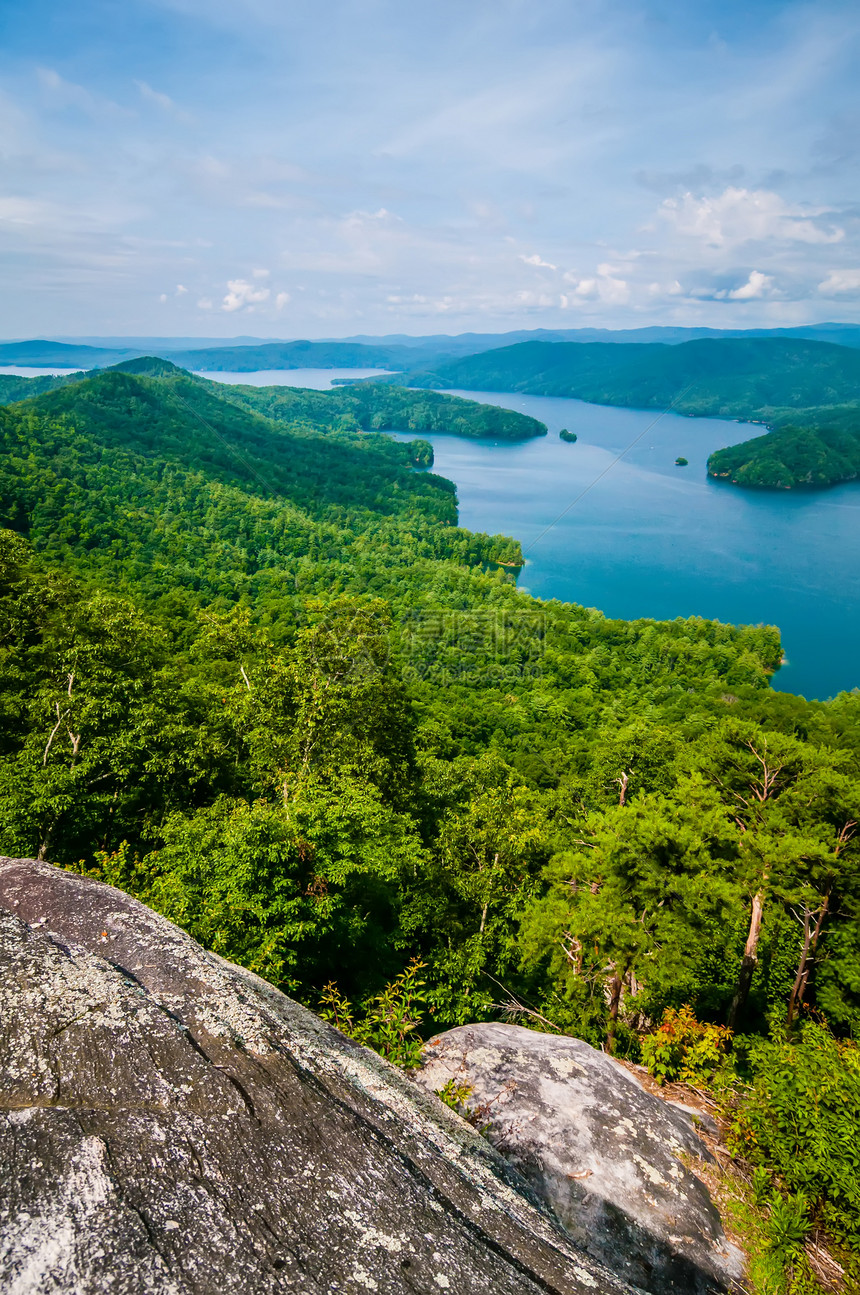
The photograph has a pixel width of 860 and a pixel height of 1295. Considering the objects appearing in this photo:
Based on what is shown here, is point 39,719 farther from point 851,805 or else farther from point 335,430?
point 335,430

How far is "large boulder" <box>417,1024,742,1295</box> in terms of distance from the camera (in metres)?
5.66

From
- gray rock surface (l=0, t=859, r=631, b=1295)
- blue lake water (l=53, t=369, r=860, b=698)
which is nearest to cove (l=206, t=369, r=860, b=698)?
blue lake water (l=53, t=369, r=860, b=698)

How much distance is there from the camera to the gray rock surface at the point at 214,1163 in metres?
2.44

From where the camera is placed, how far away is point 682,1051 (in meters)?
9.90

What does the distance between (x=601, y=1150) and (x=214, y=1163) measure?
17.2 ft

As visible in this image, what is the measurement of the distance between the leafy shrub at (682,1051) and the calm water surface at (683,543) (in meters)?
61.7

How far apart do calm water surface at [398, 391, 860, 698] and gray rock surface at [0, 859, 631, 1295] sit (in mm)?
69106

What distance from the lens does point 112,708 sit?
51.1 ft

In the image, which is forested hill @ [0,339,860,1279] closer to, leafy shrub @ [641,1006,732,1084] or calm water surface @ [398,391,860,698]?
leafy shrub @ [641,1006,732,1084]

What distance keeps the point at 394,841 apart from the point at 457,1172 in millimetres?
9811

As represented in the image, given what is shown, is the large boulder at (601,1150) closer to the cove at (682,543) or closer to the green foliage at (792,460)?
the cove at (682,543)

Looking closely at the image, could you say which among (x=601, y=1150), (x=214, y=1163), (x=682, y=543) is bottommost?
(x=601, y=1150)

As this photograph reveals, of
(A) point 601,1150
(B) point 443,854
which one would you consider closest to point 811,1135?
(A) point 601,1150

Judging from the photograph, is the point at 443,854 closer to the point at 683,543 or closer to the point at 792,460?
the point at 683,543
